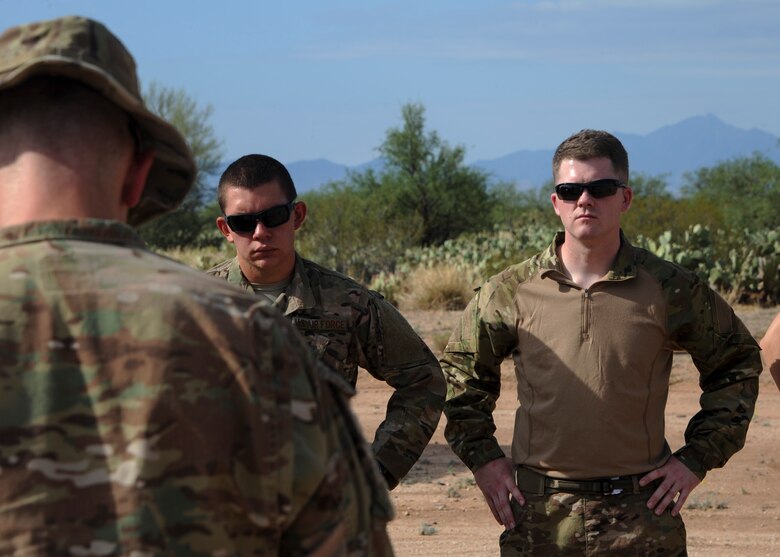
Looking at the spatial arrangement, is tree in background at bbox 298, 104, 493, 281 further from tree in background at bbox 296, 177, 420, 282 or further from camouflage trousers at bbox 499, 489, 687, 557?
camouflage trousers at bbox 499, 489, 687, 557

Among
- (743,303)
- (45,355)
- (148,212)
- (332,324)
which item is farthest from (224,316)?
(743,303)

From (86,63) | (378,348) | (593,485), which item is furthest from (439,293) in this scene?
(86,63)

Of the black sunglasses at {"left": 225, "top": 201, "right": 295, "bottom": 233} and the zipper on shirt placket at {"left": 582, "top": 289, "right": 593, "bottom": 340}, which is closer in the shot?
the zipper on shirt placket at {"left": 582, "top": 289, "right": 593, "bottom": 340}

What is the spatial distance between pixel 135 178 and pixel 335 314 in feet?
8.90

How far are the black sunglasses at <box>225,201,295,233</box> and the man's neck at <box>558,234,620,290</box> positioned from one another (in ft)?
3.85

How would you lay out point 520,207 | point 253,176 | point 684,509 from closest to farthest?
point 253,176
point 684,509
point 520,207

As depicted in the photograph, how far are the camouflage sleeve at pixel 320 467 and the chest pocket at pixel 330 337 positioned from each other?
257 centimetres

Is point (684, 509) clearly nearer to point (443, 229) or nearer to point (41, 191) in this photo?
point (41, 191)

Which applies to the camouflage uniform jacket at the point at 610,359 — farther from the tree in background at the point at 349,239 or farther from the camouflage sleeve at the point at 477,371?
the tree in background at the point at 349,239

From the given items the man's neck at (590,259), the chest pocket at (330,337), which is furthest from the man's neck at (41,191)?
the man's neck at (590,259)

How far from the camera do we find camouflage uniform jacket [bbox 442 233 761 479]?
14.9 ft

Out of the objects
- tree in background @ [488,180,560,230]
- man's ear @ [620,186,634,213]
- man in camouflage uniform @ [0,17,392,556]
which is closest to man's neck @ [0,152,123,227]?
man in camouflage uniform @ [0,17,392,556]

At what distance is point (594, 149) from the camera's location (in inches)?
189

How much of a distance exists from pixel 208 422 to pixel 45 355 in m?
0.28
